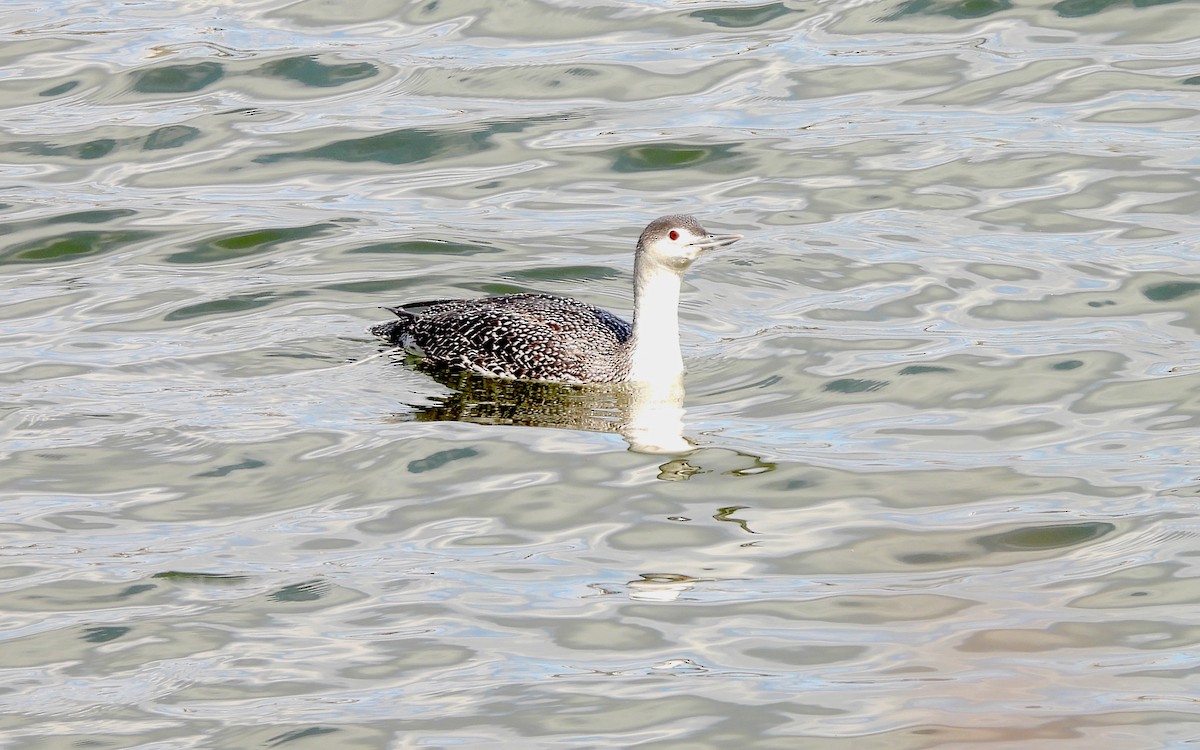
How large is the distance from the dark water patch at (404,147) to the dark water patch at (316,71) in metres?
1.61

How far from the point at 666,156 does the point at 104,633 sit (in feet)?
29.1

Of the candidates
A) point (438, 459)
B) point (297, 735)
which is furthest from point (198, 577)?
point (438, 459)

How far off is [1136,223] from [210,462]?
25.1 feet

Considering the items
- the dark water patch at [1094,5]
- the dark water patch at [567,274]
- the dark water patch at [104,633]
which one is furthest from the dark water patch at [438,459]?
the dark water patch at [1094,5]

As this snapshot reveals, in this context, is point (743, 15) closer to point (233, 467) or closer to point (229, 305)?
point (229, 305)

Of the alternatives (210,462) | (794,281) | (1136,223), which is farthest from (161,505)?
(1136,223)

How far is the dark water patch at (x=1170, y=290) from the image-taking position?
12820 mm

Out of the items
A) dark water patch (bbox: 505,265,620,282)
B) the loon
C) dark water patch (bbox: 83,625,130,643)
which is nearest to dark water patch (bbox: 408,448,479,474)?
the loon

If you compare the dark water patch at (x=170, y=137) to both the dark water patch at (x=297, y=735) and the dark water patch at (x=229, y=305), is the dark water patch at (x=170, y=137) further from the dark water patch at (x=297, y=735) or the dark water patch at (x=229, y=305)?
the dark water patch at (x=297, y=735)

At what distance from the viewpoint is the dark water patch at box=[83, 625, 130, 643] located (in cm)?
850

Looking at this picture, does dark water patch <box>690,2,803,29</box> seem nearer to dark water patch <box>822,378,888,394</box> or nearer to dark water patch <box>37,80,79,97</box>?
dark water patch <box>37,80,79,97</box>

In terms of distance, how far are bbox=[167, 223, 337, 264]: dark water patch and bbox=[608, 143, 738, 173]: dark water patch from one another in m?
2.84

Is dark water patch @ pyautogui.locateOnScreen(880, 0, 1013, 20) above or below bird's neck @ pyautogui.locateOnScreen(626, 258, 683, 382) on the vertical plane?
above

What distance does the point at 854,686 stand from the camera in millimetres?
7809
